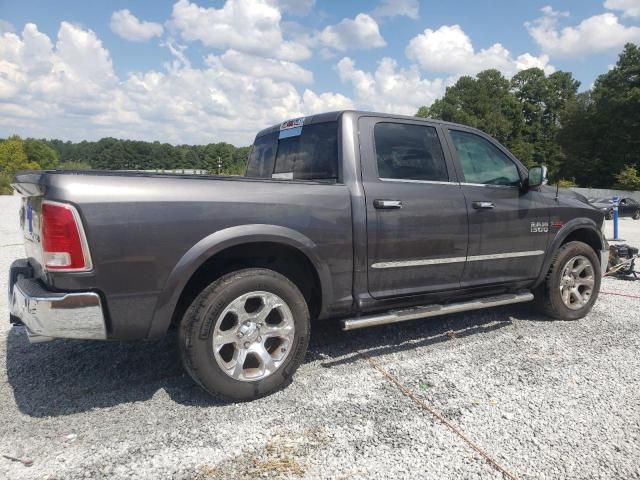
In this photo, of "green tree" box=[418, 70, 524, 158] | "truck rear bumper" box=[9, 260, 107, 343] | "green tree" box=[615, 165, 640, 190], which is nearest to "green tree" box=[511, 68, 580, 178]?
"green tree" box=[418, 70, 524, 158]

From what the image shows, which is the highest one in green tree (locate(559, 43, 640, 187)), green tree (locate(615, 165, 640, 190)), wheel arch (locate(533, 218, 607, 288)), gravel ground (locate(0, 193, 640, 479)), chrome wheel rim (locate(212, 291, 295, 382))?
green tree (locate(559, 43, 640, 187))

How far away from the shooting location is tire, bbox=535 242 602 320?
4.37 meters

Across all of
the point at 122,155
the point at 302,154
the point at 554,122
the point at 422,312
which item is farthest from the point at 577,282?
the point at 122,155

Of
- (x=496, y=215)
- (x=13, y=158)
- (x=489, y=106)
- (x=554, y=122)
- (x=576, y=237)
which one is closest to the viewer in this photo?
(x=496, y=215)

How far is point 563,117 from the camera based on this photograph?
4672cm

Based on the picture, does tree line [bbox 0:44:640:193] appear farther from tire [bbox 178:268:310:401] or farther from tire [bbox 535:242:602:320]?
tire [bbox 178:268:310:401]

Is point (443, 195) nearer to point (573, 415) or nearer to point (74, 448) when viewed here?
point (573, 415)

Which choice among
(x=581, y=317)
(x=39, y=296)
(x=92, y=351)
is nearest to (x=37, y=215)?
(x=39, y=296)

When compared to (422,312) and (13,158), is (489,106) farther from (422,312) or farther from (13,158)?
(13,158)

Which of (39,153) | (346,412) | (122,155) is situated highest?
(39,153)

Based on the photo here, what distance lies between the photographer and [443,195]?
Result: 3.53m

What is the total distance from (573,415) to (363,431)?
1.30 metres

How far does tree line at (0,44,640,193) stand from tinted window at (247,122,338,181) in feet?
61.1

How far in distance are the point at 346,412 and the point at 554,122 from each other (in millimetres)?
63211
